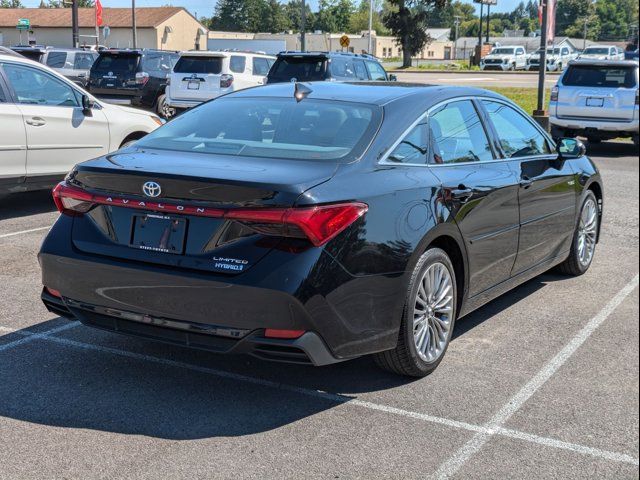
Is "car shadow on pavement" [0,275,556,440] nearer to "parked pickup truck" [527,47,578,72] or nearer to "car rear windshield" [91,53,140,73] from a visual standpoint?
"car rear windshield" [91,53,140,73]

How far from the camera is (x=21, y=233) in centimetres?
880

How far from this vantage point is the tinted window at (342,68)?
20.1 meters

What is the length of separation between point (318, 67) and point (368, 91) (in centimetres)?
1488

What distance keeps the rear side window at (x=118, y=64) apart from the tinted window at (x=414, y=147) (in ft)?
63.3

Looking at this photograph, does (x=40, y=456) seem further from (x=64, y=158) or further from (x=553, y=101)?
(x=553, y=101)

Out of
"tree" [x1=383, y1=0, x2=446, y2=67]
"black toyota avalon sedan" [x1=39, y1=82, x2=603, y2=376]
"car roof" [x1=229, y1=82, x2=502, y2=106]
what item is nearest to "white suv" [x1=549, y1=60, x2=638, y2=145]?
"car roof" [x1=229, y1=82, x2=502, y2=106]

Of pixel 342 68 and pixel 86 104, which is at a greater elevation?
pixel 342 68

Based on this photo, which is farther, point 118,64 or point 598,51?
point 598,51

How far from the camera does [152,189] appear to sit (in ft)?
14.3

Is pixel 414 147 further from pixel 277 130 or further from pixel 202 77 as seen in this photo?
pixel 202 77

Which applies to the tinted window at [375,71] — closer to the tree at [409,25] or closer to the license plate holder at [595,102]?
the license plate holder at [595,102]

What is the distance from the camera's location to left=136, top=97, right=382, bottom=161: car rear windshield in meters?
4.80

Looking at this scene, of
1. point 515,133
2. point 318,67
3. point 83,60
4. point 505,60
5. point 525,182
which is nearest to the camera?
point 525,182

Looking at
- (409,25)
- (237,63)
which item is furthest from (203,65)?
(409,25)
